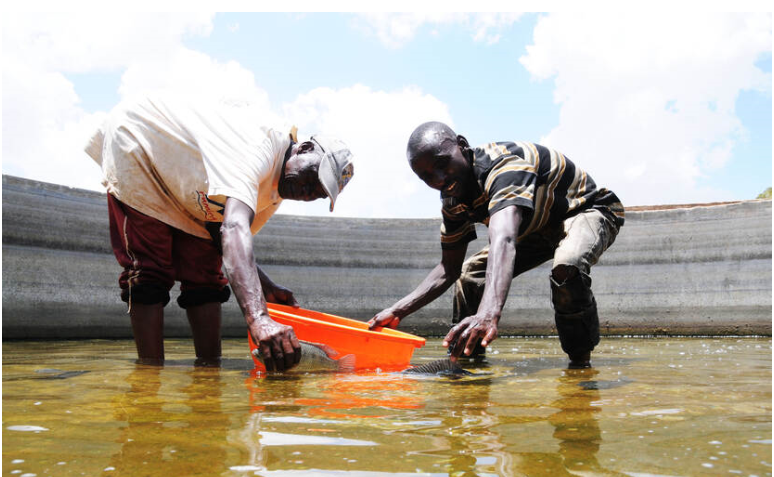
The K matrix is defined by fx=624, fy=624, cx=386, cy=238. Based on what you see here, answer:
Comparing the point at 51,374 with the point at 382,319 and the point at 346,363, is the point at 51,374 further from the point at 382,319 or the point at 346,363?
the point at 382,319

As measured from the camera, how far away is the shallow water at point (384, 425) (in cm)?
103

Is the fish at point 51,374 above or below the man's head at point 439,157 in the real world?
below

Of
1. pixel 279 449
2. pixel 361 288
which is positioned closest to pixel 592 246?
pixel 279 449

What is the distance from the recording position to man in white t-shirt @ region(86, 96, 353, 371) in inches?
101

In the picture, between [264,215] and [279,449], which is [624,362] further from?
[279,449]

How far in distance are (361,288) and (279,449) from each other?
571 centimetres

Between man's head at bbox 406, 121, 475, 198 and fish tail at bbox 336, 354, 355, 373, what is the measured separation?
0.87 m

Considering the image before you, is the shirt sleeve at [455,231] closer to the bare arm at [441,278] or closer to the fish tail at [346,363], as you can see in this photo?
the bare arm at [441,278]

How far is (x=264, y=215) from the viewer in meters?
3.18

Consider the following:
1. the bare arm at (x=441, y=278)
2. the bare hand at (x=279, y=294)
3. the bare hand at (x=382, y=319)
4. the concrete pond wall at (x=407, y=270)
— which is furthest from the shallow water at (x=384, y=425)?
the concrete pond wall at (x=407, y=270)

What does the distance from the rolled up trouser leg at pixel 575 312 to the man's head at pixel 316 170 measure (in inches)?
42.2

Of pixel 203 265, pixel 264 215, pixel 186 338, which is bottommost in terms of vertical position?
pixel 186 338

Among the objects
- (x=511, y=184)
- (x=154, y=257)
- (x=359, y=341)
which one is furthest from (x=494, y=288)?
(x=154, y=257)

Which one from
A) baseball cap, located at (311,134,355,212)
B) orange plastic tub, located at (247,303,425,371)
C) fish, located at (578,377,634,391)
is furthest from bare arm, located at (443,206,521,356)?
baseball cap, located at (311,134,355,212)
